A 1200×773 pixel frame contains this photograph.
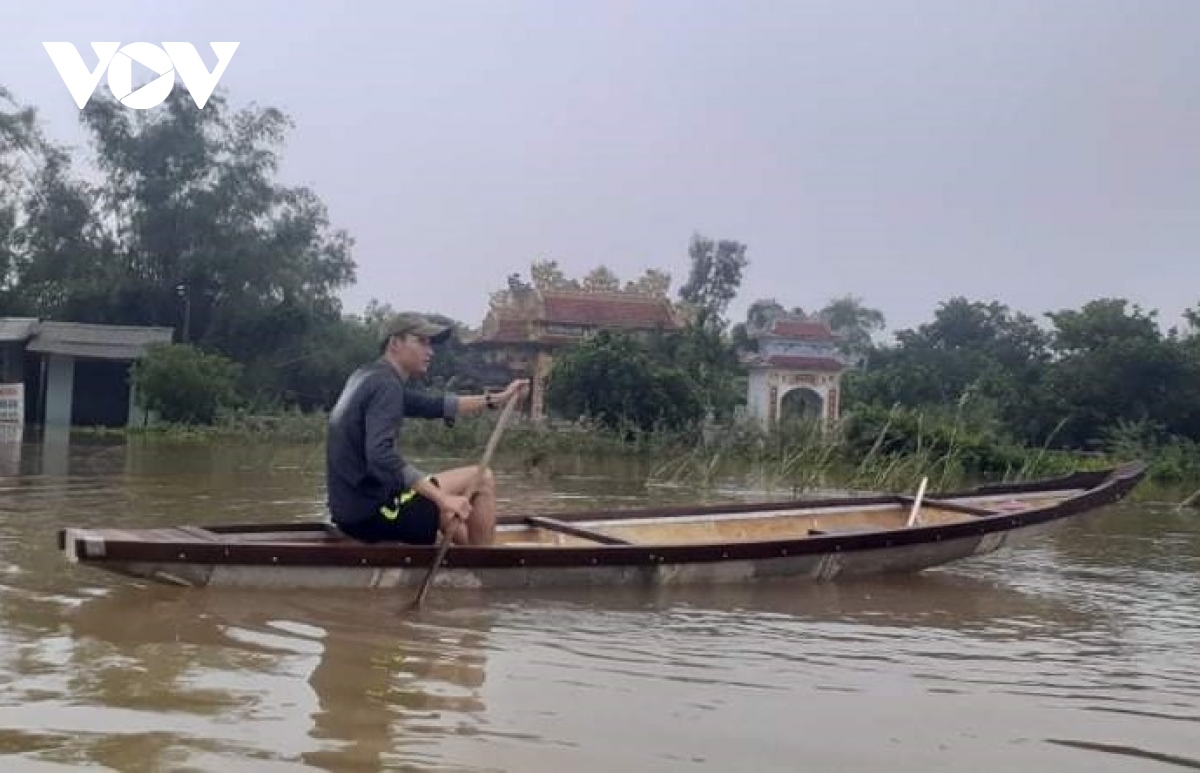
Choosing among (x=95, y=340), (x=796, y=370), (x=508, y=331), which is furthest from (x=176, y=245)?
(x=796, y=370)

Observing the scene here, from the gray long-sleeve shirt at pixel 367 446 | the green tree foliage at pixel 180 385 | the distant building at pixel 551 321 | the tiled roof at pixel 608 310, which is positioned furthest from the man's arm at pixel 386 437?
the tiled roof at pixel 608 310

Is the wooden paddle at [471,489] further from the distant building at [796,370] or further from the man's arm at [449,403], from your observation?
A: the distant building at [796,370]

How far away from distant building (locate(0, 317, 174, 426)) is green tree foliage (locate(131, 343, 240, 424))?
42.7 inches

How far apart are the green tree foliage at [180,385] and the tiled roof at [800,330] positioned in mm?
11042

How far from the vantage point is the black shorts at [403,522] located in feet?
15.6

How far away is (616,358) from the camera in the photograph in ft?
67.3

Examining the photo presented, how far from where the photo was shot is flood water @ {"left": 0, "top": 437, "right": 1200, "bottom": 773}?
2.89 meters

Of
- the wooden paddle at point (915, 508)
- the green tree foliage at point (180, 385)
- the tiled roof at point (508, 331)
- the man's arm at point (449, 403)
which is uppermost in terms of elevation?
the tiled roof at point (508, 331)

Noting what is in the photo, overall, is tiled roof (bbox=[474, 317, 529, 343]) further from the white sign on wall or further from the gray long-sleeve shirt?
the gray long-sleeve shirt

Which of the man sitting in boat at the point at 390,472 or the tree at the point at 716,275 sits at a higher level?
the tree at the point at 716,275

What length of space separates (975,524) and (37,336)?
1931 cm

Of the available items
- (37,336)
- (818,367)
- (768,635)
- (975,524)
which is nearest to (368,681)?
(768,635)


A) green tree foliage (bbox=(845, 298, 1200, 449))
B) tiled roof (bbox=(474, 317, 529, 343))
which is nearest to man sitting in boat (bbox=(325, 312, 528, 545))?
green tree foliage (bbox=(845, 298, 1200, 449))

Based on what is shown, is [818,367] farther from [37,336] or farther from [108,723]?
[108,723]
